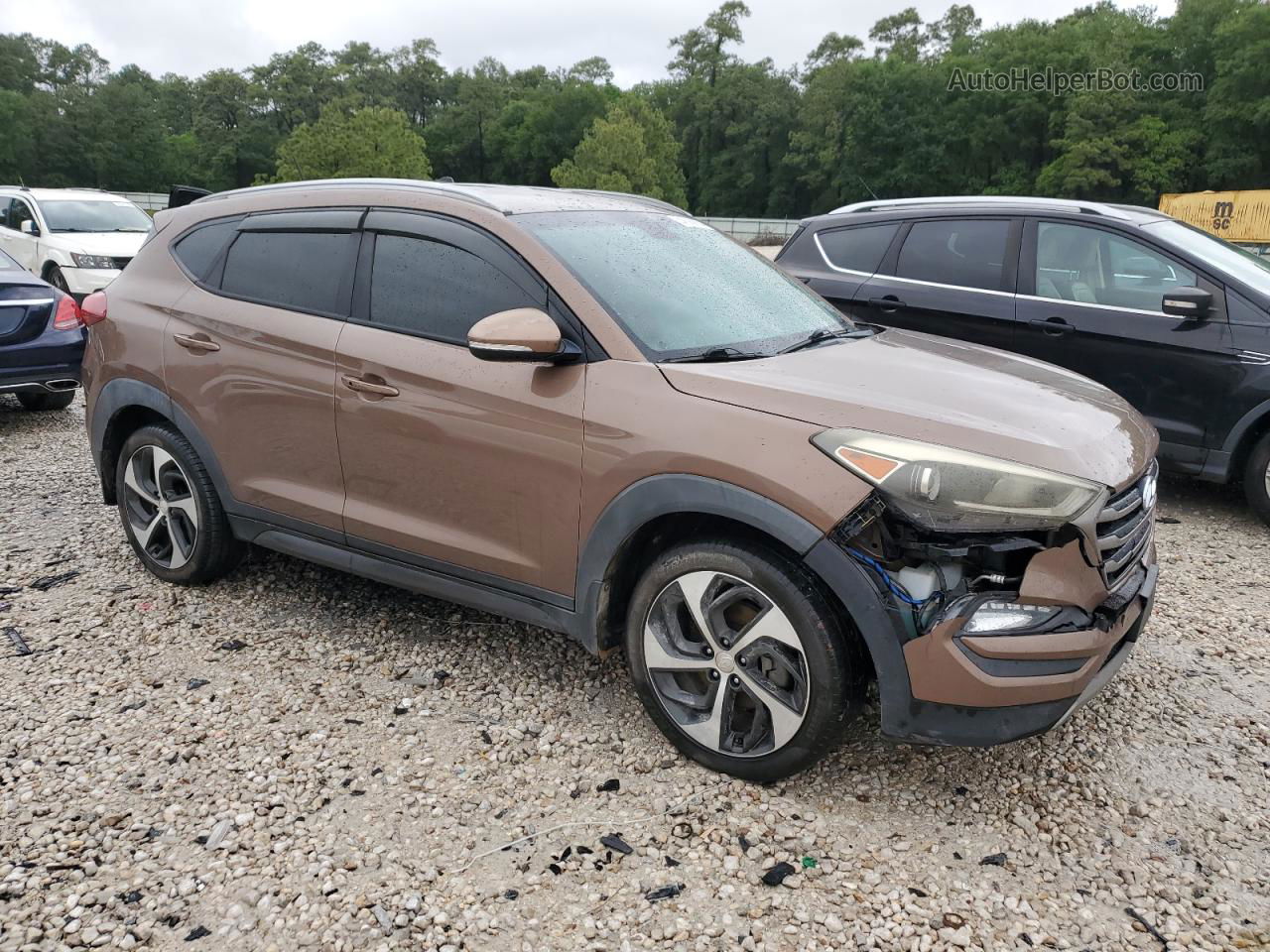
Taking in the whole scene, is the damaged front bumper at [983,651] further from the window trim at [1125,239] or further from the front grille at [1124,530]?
the window trim at [1125,239]

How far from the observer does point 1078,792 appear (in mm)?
2934

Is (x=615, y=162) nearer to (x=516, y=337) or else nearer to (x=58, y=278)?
(x=58, y=278)

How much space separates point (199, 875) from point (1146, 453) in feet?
9.76

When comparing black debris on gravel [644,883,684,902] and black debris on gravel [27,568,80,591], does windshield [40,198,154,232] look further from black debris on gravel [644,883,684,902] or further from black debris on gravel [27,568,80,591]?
black debris on gravel [644,883,684,902]

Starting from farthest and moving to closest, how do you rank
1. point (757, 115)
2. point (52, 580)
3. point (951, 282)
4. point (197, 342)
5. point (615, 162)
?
point (757, 115), point (615, 162), point (951, 282), point (52, 580), point (197, 342)

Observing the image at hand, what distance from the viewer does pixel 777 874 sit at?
2.56 metres

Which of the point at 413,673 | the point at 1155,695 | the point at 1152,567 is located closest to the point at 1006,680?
the point at 1152,567

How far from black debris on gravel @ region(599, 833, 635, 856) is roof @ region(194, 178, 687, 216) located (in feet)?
6.76

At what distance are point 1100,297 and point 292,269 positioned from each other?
4571mm

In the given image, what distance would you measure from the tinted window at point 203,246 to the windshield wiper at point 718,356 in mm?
2210

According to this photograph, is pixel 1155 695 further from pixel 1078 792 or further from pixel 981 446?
pixel 981 446

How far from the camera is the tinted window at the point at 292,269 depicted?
365 cm

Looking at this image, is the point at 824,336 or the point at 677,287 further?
the point at 824,336

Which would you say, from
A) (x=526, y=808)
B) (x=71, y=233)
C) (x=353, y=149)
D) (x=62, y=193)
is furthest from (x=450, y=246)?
(x=353, y=149)
